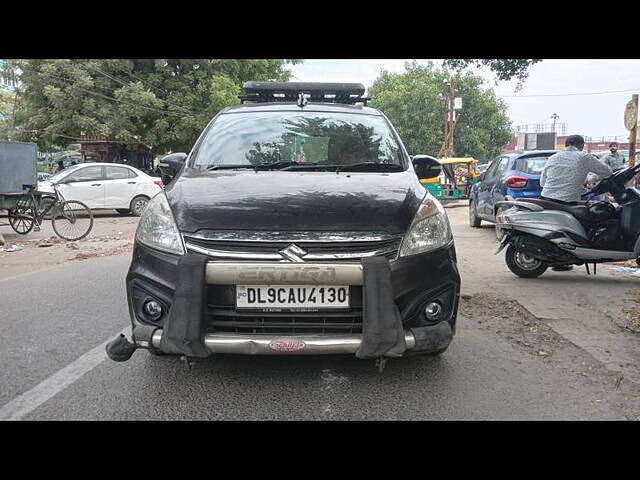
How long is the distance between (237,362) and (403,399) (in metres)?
1.13

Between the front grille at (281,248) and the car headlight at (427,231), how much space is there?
0.44ft

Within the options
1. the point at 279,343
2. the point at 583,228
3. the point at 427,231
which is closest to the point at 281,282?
the point at 279,343

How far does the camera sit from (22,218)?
10367 mm

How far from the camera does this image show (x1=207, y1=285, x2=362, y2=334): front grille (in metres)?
2.78

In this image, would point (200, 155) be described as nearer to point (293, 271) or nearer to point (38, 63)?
point (293, 271)

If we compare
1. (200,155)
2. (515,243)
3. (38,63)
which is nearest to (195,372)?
(200,155)

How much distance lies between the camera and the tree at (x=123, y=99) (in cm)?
2316

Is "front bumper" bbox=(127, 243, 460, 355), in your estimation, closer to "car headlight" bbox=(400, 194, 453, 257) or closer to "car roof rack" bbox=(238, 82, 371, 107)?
"car headlight" bbox=(400, 194, 453, 257)

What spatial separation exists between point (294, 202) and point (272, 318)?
0.67m

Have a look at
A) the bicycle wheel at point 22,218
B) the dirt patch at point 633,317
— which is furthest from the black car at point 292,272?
the bicycle wheel at point 22,218

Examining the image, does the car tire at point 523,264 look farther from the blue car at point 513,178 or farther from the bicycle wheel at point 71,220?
the bicycle wheel at point 71,220

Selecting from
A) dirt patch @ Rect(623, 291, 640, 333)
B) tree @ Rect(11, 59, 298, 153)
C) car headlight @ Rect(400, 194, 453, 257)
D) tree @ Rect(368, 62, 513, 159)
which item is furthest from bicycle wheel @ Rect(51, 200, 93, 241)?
tree @ Rect(368, 62, 513, 159)

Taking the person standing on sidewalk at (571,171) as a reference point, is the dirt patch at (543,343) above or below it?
below
